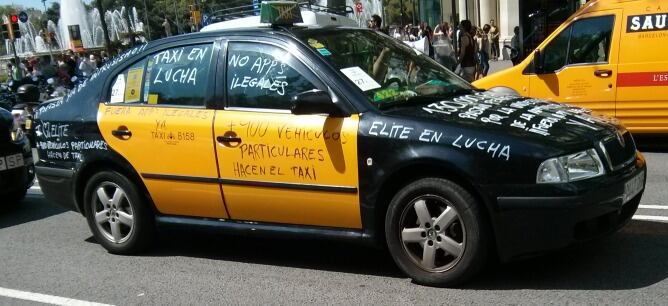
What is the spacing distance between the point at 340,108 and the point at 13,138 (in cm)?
475

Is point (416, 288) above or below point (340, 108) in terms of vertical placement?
below

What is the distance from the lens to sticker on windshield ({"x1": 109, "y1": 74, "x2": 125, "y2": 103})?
5.40 meters

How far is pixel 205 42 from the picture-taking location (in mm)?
5043

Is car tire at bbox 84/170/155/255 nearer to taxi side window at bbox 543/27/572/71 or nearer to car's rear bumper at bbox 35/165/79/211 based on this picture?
car's rear bumper at bbox 35/165/79/211

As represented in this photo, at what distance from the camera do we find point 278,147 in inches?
177

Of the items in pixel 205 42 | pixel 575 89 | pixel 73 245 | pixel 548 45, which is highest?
pixel 205 42

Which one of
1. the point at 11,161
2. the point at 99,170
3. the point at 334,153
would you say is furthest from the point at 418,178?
the point at 11,161

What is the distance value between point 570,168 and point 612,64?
480 cm

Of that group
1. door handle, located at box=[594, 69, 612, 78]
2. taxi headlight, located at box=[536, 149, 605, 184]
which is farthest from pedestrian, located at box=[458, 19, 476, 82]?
taxi headlight, located at box=[536, 149, 605, 184]

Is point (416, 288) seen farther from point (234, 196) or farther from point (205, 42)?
point (205, 42)

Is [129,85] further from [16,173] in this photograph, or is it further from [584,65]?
[584,65]

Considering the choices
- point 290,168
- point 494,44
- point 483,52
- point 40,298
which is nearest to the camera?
point 290,168

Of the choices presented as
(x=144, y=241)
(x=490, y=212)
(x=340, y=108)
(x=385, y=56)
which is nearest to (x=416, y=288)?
(x=490, y=212)

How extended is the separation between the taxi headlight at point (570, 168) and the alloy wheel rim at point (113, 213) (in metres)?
3.11
